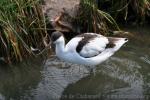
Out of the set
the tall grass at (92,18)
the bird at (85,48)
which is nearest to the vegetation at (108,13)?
the tall grass at (92,18)

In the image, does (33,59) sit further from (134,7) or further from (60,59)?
(134,7)

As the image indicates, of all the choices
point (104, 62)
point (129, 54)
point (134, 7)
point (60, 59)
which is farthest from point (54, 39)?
point (134, 7)

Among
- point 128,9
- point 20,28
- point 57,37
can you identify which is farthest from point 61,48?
point 128,9

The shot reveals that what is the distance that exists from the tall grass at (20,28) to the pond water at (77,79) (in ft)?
0.74

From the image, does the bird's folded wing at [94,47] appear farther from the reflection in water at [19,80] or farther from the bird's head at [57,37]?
the reflection in water at [19,80]

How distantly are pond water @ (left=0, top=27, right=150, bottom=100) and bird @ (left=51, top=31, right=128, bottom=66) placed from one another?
308 millimetres

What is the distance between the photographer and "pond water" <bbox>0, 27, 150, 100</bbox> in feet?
21.4

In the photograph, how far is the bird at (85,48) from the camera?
680cm

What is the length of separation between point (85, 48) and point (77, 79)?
565 mm

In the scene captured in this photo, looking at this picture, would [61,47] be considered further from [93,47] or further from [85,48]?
[93,47]

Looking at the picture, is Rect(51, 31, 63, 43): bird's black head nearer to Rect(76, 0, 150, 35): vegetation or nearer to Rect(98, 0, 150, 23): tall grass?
Rect(76, 0, 150, 35): vegetation

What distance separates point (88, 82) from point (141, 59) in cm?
111

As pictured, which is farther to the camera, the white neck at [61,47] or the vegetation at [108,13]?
the vegetation at [108,13]

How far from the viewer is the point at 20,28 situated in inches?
293
